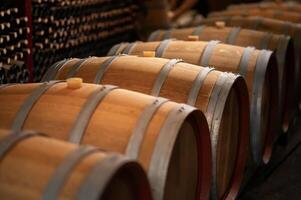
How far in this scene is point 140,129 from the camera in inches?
87.8

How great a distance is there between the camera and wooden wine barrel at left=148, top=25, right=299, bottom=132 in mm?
4400

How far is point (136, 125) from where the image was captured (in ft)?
7.36

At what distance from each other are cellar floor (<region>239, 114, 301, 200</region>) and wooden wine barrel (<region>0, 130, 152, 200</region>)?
2390 millimetres

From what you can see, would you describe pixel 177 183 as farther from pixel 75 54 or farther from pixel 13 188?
pixel 75 54

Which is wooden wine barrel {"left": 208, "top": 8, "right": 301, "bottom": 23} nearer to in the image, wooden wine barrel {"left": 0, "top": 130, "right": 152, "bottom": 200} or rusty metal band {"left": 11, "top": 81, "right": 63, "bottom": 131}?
rusty metal band {"left": 11, "top": 81, "right": 63, "bottom": 131}

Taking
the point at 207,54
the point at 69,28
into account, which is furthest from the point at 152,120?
the point at 69,28

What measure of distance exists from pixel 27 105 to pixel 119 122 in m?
0.48

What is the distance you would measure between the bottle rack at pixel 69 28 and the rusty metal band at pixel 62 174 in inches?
92.2

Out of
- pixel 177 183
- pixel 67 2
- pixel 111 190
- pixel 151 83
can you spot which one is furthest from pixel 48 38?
pixel 111 190

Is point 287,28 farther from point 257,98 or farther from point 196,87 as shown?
point 196,87

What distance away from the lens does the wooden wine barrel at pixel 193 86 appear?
Result: 288cm

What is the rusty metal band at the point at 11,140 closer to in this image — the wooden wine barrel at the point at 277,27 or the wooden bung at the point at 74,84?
the wooden bung at the point at 74,84

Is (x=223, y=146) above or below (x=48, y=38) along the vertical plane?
below

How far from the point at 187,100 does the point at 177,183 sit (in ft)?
1.85
